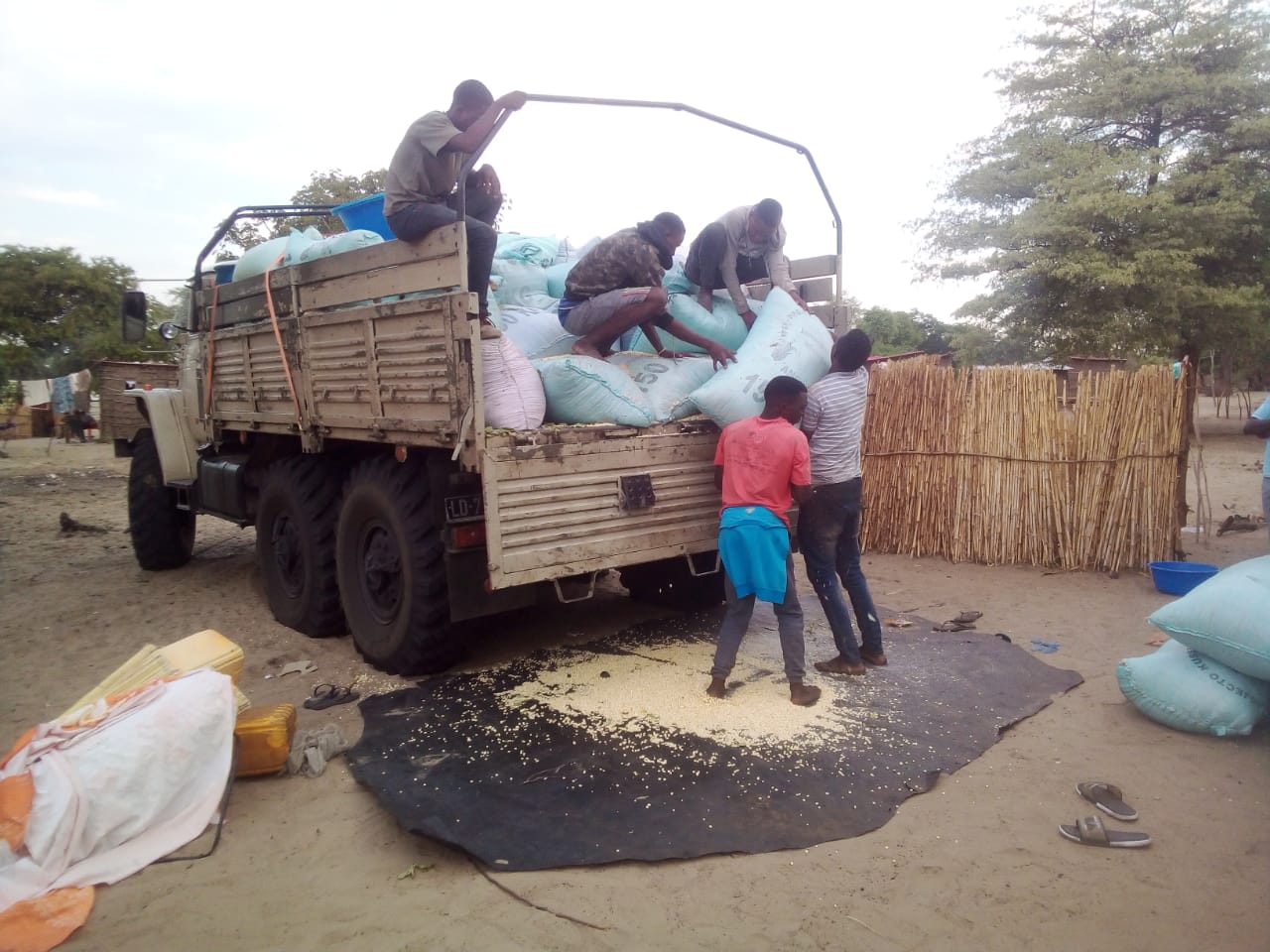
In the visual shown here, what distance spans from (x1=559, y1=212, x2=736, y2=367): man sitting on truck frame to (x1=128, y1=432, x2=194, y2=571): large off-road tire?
14.0 ft

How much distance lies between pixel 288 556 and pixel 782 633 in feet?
10.5

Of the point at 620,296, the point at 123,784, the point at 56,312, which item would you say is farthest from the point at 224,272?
the point at 56,312

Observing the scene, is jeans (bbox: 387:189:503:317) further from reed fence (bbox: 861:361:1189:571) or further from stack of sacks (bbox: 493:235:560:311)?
reed fence (bbox: 861:361:1189:571)

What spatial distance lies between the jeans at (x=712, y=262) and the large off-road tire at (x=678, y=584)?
1741 mm

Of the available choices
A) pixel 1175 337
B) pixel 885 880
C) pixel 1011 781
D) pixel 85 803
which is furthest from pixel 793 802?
pixel 1175 337

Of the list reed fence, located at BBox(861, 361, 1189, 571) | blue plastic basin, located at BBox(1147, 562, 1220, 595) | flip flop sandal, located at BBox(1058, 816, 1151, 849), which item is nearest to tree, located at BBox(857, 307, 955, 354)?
reed fence, located at BBox(861, 361, 1189, 571)

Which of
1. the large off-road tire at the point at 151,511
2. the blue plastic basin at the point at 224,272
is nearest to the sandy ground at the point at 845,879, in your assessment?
the large off-road tire at the point at 151,511

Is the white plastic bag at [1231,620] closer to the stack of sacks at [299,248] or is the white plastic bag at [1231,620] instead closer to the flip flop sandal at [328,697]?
the flip flop sandal at [328,697]

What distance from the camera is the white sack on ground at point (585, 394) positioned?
4.07 meters

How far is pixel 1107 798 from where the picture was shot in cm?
301

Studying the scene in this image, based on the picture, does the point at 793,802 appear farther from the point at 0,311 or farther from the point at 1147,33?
the point at 0,311

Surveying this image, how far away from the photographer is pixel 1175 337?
51.0 ft

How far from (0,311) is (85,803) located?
28.6 metres

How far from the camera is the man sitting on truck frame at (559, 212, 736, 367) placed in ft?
14.7
